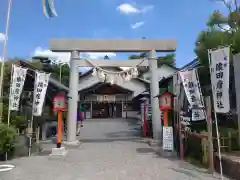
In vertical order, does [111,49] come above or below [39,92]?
above

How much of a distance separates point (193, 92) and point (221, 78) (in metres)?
1.56

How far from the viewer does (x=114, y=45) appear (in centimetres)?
1153

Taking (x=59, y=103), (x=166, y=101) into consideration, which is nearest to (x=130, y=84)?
(x=166, y=101)

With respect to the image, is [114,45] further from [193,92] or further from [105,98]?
[105,98]

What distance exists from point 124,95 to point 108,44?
1959 centimetres

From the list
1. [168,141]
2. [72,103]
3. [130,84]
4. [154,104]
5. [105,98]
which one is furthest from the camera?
[130,84]

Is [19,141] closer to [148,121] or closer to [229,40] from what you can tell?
[148,121]

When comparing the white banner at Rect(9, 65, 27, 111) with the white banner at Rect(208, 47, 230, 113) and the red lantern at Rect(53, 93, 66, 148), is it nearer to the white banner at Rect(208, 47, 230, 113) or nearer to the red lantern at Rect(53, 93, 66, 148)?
the red lantern at Rect(53, 93, 66, 148)

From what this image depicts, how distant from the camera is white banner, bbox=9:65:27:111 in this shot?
362 inches

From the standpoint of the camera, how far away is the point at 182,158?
8180 millimetres

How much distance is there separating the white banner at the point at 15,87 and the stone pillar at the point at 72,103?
8.01ft

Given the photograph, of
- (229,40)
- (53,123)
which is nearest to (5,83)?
(53,123)

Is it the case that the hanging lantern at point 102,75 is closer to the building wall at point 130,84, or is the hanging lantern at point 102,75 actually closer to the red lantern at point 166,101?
the red lantern at point 166,101

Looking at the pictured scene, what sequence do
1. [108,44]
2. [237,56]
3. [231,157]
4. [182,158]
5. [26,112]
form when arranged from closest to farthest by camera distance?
[231,157] < [237,56] < [182,158] < [108,44] < [26,112]
